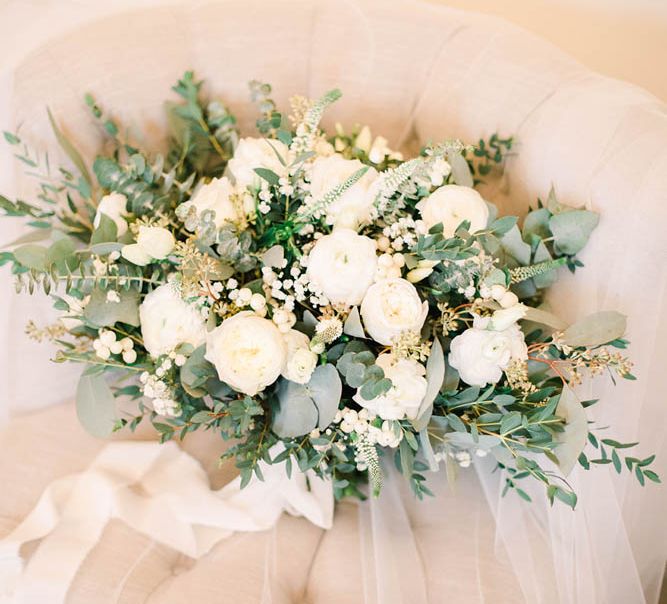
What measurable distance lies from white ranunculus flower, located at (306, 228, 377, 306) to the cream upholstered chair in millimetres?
310

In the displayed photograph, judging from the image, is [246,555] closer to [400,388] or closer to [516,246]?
[400,388]

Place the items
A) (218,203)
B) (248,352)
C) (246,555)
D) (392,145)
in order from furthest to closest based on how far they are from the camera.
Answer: (392,145)
(246,555)
(218,203)
(248,352)

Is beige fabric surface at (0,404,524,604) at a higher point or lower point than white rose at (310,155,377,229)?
lower

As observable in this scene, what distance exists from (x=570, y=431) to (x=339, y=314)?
11.8 inches

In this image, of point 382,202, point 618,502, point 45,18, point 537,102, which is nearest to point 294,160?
point 382,202

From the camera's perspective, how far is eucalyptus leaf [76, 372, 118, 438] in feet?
2.75

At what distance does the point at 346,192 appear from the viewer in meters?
0.75

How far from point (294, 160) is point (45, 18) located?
1.62 feet

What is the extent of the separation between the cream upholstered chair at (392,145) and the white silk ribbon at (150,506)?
22 millimetres

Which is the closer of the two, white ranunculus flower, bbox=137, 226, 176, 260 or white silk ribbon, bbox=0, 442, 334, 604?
white ranunculus flower, bbox=137, 226, 176, 260

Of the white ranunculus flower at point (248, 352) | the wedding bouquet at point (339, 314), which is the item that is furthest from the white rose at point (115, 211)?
the white ranunculus flower at point (248, 352)

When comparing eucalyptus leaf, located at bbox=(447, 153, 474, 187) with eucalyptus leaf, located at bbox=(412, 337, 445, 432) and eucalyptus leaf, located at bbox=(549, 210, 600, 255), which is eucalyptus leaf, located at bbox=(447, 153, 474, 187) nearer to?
eucalyptus leaf, located at bbox=(549, 210, 600, 255)

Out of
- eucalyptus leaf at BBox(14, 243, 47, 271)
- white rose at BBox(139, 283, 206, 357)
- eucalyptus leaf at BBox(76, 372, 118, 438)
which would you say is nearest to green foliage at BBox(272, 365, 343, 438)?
white rose at BBox(139, 283, 206, 357)

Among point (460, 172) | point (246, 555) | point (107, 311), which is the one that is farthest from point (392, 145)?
point (246, 555)
